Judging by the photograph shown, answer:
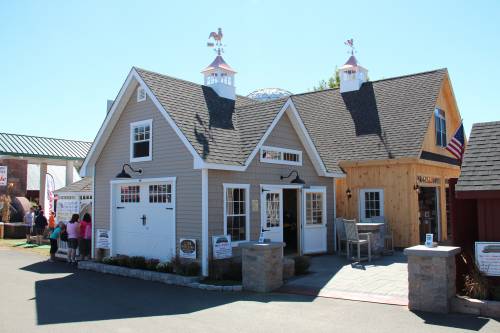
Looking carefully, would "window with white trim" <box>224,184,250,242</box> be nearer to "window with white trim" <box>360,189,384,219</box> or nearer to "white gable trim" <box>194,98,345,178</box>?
"white gable trim" <box>194,98,345,178</box>

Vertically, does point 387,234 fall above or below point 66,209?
below

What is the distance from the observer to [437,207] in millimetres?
20234

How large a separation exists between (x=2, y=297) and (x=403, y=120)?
50.3 ft

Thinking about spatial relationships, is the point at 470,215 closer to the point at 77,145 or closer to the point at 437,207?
the point at 437,207

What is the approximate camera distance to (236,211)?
14.0m

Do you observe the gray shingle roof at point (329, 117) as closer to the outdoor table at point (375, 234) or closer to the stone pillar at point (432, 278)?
the outdoor table at point (375, 234)

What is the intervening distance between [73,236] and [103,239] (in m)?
1.49

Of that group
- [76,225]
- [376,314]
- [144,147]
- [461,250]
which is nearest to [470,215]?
[461,250]

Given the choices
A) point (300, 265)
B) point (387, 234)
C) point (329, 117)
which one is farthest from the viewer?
point (329, 117)

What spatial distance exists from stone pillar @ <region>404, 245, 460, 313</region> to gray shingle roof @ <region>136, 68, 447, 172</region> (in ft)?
19.4

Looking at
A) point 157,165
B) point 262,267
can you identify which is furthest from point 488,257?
point 157,165

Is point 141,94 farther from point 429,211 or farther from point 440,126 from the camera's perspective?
point 440,126

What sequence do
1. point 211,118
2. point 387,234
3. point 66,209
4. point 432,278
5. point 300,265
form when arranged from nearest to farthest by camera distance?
point 432,278 < point 300,265 < point 211,118 < point 387,234 < point 66,209

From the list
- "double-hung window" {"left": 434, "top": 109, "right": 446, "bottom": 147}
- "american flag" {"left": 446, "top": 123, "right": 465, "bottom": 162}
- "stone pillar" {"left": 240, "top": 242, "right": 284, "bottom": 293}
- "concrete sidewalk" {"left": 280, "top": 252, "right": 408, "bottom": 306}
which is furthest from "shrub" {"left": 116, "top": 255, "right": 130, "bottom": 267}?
"double-hung window" {"left": 434, "top": 109, "right": 446, "bottom": 147}
